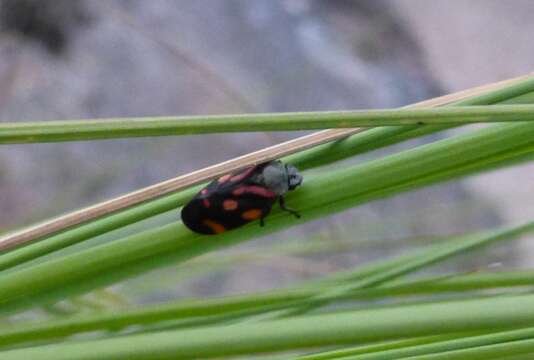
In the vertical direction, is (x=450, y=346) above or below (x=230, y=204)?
below

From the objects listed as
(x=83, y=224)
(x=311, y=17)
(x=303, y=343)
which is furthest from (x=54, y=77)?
(x=303, y=343)

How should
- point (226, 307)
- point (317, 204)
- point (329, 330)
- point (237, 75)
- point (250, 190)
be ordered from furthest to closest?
point (237, 75) < point (250, 190) < point (226, 307) < point (317, 204) < point (329, 330)

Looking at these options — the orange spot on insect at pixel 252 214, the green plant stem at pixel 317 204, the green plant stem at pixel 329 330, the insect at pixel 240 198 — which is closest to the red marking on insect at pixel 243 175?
the insect at pixel 240 198

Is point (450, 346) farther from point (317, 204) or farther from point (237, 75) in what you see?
point (237, 75)

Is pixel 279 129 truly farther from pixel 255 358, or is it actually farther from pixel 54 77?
pixel 54 77

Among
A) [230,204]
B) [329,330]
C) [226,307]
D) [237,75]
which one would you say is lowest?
[329,330]

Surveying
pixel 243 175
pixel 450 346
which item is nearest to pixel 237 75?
pixel 243 175
